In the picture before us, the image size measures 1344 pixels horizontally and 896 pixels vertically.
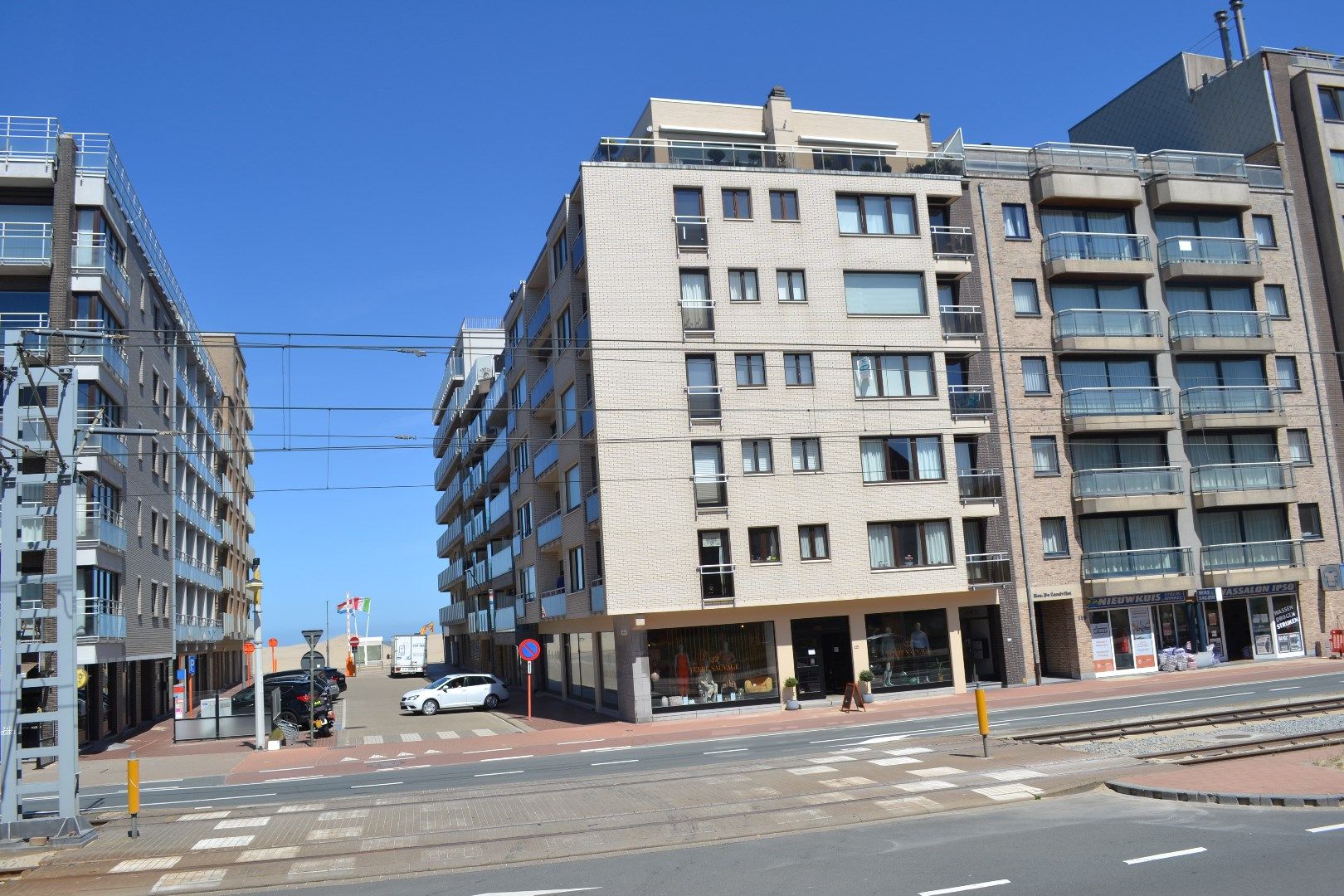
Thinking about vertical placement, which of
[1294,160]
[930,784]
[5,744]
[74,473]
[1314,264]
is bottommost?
→ [930,784]

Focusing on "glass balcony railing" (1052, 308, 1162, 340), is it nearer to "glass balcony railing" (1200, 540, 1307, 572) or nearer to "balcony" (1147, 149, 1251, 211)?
"balcony" (1147, 149, 1251, 211)

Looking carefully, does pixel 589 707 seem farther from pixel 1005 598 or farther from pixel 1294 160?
pixel 1294 160

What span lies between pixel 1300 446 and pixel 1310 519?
3.07 metres

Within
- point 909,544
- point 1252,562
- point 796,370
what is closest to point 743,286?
point 796,370

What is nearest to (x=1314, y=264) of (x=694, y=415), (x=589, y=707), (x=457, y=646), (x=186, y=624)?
(x=694, y=415)

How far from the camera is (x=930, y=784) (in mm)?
18406

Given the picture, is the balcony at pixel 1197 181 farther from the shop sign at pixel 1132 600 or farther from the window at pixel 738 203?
the window at pixel 738 203

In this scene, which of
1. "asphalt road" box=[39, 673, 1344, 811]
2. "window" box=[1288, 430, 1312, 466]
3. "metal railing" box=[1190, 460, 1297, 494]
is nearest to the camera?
"asphalt road" box=[39, 673, 1344, 811]

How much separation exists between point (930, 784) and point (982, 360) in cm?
2487

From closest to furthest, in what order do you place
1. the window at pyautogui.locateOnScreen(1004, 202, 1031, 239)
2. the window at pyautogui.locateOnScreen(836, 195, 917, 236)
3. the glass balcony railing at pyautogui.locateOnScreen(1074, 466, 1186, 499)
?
the window at pyautogui.locateOnScreen(836, 195, 917, 236) → the glass balcony railing at pyautogui.locateOnScreen(1074, 466, 1186, 499) → the window at pyautogui.locateOnScreen(1004, 202, 1031, 239)

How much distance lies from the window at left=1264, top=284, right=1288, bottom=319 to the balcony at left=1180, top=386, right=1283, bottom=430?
349 cm

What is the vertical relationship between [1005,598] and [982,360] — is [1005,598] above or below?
below

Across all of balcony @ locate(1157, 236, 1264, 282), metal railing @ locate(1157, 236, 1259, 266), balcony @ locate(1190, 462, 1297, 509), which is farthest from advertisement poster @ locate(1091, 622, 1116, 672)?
metal railing @ locate(1157, 236, 1259, 266)

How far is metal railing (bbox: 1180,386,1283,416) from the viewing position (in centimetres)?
4231
